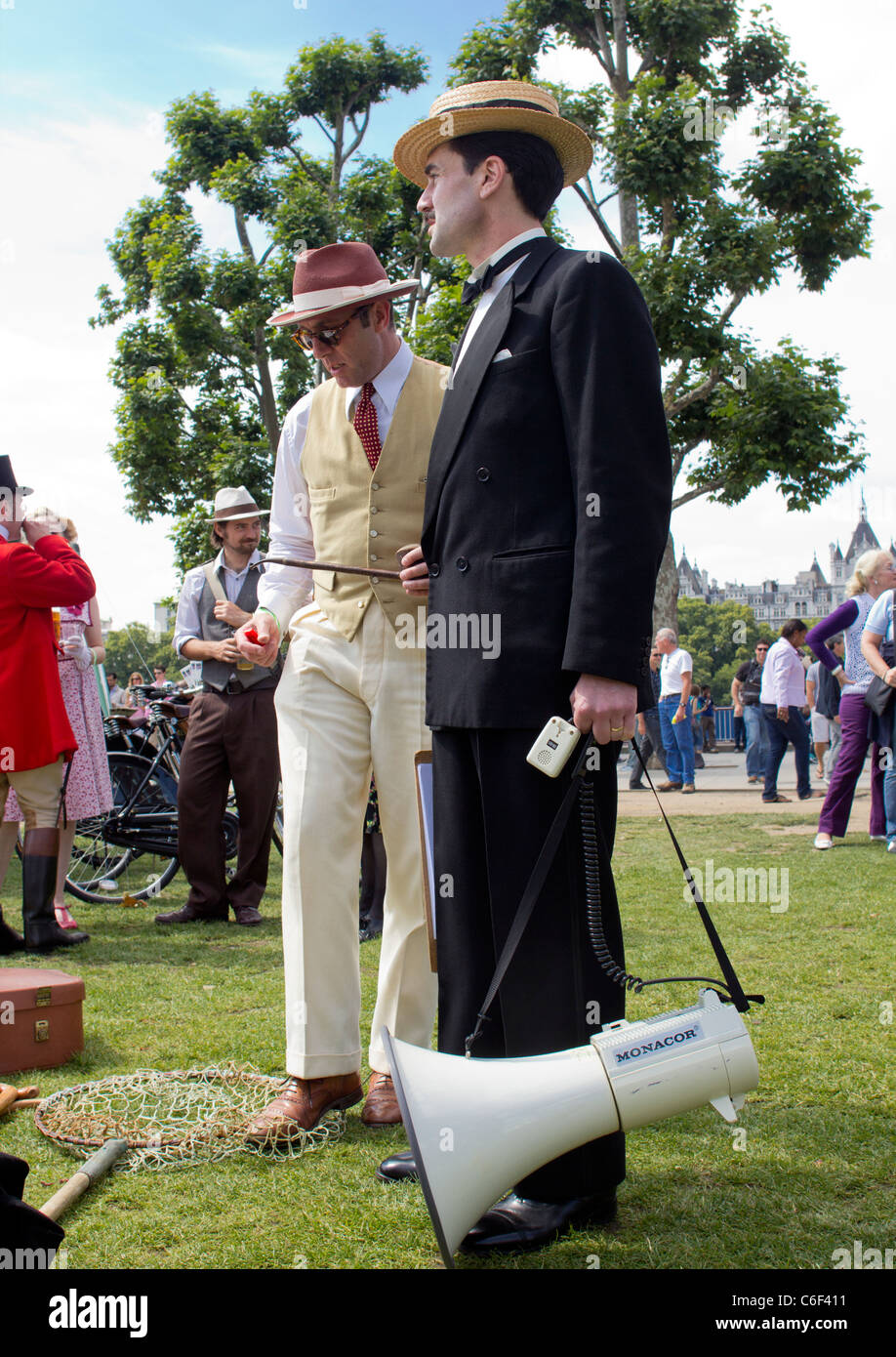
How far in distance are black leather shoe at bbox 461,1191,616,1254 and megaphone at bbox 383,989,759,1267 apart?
223 millimetres

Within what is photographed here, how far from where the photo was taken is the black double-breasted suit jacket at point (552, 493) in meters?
2.29

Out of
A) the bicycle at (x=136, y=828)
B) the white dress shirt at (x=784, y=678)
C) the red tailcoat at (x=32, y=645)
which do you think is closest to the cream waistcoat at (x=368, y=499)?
the red tailcoat at (x=32, y=645)

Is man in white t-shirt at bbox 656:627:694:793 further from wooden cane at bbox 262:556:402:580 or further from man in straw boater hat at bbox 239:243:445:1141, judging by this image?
wooden cane at bbox 262:556:402:580

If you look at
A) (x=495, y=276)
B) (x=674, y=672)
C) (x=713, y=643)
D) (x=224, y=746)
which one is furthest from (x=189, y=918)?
(x=713, y=643)

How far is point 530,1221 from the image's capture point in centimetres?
236

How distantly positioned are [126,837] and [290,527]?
4.64m

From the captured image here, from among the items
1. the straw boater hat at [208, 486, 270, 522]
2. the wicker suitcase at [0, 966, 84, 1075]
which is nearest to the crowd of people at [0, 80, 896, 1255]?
the wicker suitcase at [0, 966, 84, 1075]

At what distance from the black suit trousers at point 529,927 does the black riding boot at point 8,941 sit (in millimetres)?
3826

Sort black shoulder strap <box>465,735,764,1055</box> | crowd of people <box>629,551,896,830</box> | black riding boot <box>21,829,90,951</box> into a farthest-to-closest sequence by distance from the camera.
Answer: crowd of people <box>629,551,896,830</box>
black riding boot <box>21,829,90,951</box>
black shoulder strap <box>465,735,764,1055</box>

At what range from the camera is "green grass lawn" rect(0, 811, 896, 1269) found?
2311 mm

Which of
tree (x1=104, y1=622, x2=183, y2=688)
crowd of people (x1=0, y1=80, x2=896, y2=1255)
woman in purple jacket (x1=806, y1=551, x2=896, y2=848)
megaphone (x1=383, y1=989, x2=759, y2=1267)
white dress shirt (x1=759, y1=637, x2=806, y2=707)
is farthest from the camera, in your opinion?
tree (x1=104, y1=622, x2=183, y2=688)

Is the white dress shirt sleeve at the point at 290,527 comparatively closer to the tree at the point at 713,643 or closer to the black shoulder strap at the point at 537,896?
the black shoulder strap at the point at 537,896

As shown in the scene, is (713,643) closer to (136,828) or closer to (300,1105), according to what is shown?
(136,828)

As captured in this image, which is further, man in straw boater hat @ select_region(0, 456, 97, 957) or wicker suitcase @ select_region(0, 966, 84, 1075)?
man in straw boater hat @ select_region(0, 456, 97, 957)
